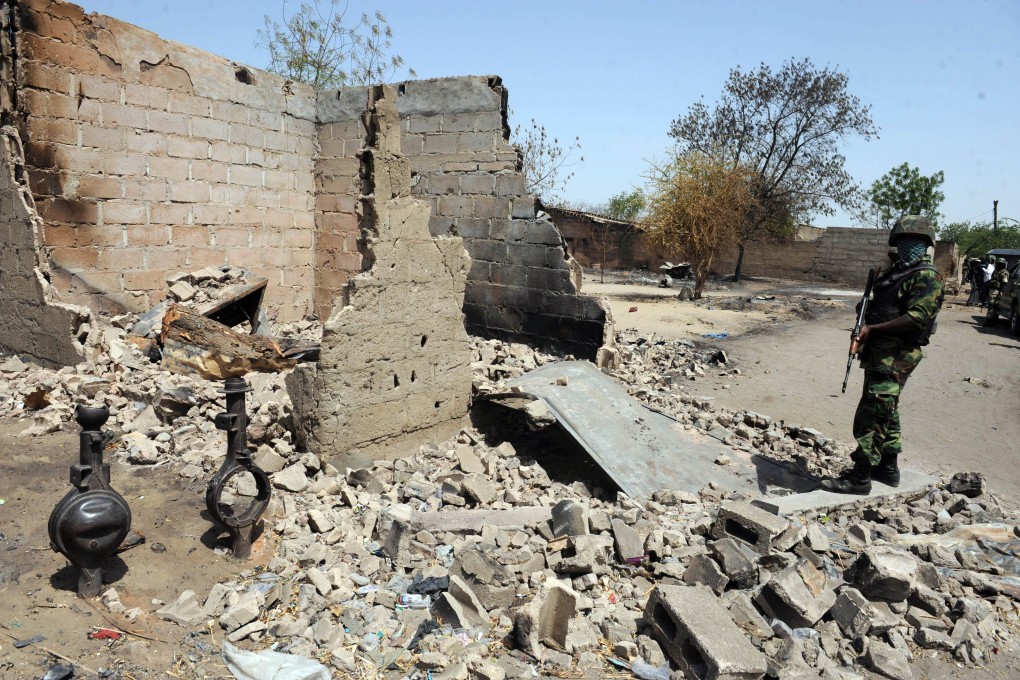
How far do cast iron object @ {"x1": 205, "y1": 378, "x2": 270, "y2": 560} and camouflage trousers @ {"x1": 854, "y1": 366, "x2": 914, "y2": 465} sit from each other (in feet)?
12.8

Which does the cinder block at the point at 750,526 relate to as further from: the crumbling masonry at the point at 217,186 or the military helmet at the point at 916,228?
the crumbling masonry at the point at 217,186

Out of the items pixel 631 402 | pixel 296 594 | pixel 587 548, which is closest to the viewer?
pixel 296 594

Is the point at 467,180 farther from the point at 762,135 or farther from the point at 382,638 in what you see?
the point at 762,135

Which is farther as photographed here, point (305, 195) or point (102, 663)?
point (305, 195)

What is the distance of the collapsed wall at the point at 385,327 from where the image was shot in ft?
14.6

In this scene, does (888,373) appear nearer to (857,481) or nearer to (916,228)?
(857,481)

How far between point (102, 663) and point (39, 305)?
4.61 meters

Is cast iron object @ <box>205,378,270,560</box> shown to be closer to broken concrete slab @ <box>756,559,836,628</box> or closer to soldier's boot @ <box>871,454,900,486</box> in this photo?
→ broken concrete slab @ <box>756,559,836,628</box>

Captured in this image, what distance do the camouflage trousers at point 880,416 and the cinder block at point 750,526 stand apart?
4.45 ft

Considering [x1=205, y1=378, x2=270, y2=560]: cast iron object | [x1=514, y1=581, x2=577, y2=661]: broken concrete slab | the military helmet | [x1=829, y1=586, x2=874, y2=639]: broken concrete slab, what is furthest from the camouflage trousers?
[x1=205, y1=378, x2=270, y2=560]: cast iron object

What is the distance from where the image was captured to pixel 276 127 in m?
8.38

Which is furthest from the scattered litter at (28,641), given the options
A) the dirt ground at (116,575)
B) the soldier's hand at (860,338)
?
the soldier's hand at (860,338)

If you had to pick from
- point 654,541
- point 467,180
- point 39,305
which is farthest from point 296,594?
point 467,180

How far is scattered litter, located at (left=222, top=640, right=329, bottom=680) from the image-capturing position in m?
2.64
